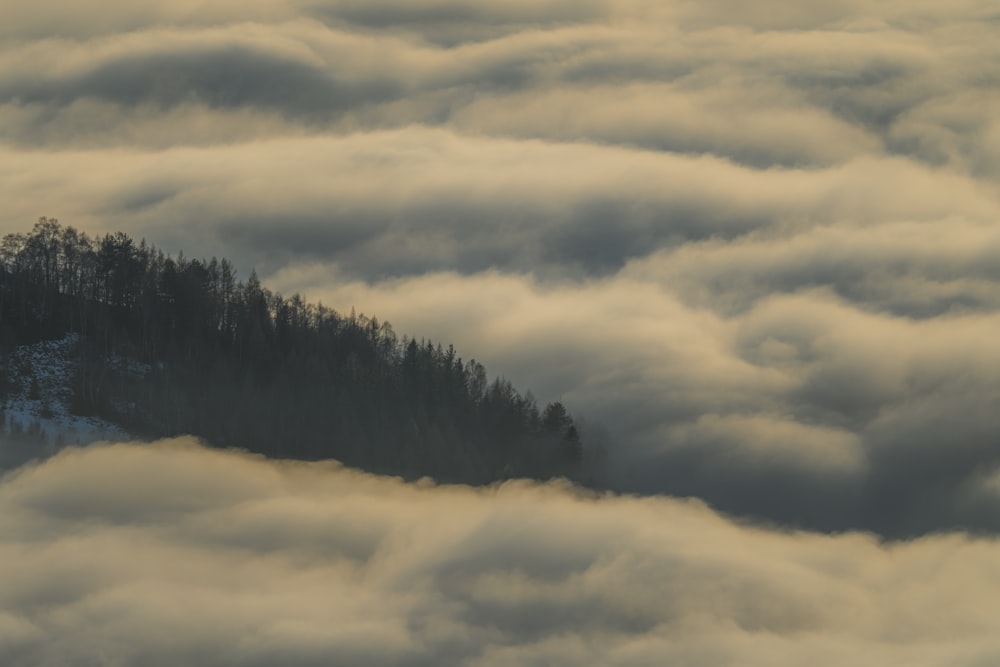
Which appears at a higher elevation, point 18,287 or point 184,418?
point 18,287

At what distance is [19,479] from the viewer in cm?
19850

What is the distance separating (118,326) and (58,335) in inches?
314

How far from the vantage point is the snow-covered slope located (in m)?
186

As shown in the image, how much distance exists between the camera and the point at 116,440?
631 ft

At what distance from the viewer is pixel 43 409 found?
18662cm

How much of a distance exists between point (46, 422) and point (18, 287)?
19584 mm

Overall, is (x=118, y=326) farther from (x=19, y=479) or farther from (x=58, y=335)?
(x=19, y=479)

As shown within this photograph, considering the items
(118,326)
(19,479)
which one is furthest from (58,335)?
(19,479)

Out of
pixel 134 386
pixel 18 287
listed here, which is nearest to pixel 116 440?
pixel 134 386

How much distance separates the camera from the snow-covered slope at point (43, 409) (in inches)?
7313

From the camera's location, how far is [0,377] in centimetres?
18475

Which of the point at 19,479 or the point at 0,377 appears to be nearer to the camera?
the point at 0,377

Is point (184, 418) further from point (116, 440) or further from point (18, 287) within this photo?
point (18, 287)

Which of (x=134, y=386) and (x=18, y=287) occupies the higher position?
(x=18, y=287)
